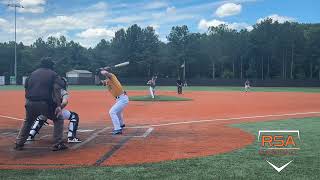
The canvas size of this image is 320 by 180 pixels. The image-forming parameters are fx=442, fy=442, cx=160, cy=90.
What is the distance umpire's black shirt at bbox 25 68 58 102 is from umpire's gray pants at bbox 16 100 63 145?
0.39 feet

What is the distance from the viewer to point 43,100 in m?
9.00

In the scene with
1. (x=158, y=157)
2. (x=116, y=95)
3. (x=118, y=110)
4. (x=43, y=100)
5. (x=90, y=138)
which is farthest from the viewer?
(x=116, y=95)

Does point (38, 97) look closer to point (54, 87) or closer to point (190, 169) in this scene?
point (54, 87)

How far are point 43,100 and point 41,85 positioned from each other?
31cm

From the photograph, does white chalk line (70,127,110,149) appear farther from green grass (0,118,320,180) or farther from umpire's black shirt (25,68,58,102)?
green grass (0,118,320,180)

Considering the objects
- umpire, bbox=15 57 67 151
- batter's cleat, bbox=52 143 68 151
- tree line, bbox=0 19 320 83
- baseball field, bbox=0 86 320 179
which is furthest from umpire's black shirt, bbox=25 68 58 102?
tree line, bbox=0 19 320 83

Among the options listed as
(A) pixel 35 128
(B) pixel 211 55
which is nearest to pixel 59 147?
(A) pixel 35 128

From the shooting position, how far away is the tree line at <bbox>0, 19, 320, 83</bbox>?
9062 cm

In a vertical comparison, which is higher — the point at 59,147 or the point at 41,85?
the point at 41,85

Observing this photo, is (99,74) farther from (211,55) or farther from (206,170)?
(211,55)

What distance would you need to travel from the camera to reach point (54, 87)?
30.0 feet

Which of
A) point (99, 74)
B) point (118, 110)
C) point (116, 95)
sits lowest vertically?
point (118, 110)

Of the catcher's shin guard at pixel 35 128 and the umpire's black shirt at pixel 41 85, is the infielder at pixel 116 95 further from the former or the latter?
the umpire's black shirt at pixel 41 85

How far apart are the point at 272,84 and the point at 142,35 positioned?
39860 mm
